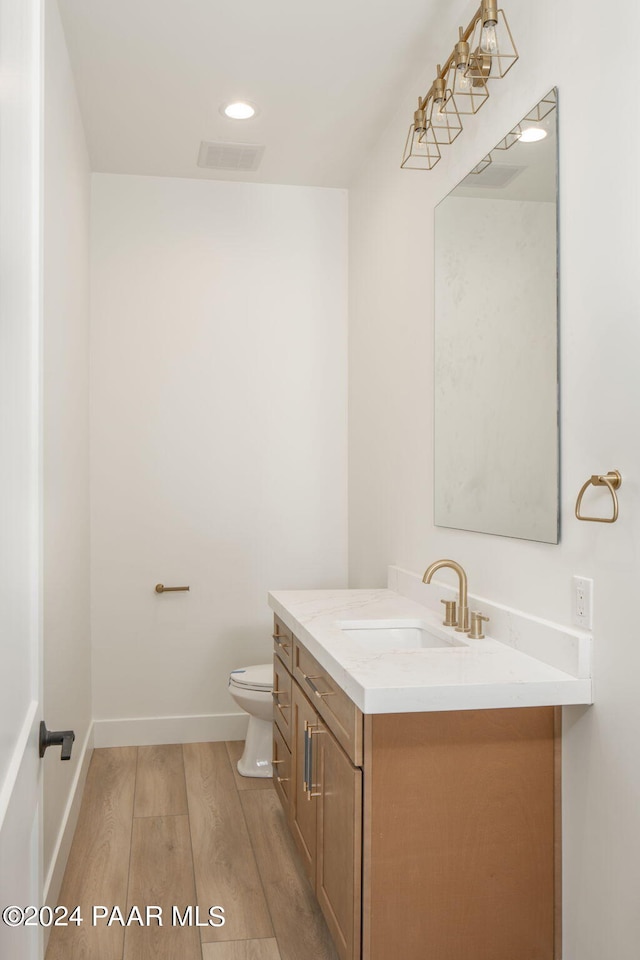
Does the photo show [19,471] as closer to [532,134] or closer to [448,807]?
[448,807]

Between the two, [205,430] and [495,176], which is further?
[205,430]

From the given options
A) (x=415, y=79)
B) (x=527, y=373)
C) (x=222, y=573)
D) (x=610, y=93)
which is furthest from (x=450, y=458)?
(x=222, y=573)

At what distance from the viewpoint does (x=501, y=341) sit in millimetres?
2287

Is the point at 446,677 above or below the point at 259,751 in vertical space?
above

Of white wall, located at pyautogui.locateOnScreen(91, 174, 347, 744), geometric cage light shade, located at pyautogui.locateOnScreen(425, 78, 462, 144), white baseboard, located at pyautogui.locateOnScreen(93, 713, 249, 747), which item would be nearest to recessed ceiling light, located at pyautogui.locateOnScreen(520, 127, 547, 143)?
geometric cage light shade, located at pyautogui.locateOnScreen(425, 78, 462, 144)

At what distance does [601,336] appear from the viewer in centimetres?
178

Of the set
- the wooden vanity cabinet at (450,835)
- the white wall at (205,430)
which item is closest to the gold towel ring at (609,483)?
the wooden vanity cabinet at (450,835)

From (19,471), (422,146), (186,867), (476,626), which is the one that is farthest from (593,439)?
(186,867)

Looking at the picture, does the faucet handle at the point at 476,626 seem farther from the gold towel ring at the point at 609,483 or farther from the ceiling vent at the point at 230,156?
the ceiling vent at the point at 230,156

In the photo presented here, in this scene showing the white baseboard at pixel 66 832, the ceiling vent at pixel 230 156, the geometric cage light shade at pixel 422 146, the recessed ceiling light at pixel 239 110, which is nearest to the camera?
the white baseboard at pixel 66 832

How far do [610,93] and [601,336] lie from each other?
528 millimetres

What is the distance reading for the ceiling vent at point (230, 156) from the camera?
3605 millimetres

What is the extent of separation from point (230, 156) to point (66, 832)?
295cm

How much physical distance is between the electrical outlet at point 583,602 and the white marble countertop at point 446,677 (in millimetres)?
126
